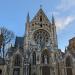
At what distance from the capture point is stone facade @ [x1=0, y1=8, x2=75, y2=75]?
171 ft

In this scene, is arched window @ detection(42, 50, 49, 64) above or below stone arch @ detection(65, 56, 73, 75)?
above

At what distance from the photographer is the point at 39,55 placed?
5422 centimetres

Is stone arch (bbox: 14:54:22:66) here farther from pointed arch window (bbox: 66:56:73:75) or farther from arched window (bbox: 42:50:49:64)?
pointed arch window (bbox: 66:56:73:75)

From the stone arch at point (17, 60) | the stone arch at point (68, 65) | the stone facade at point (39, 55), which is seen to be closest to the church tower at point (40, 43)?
the stone facade at point (39, 55)

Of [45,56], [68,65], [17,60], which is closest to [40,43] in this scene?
[45,56]

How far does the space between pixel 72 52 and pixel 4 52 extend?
59.5 feet

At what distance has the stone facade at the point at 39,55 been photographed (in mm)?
52188

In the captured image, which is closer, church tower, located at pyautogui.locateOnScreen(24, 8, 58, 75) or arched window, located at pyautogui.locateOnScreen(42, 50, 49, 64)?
church tower, located at pyautogui.locateOnScreen(24, 8, 58, 75)

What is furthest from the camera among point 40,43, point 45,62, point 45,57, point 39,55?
point 40,43

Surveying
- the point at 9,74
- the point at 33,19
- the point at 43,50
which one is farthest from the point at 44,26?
the point at 9,74

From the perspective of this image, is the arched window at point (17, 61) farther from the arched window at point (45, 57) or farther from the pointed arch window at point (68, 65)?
the pointed arch window at point (68, 65)

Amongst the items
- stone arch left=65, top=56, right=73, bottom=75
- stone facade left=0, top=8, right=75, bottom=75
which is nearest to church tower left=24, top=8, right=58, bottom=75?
stone facade left=0, top=8, right=75, bottom=75

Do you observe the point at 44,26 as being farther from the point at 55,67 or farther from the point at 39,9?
the point at 55,67

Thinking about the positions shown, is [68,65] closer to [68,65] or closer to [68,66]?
[68,65]
